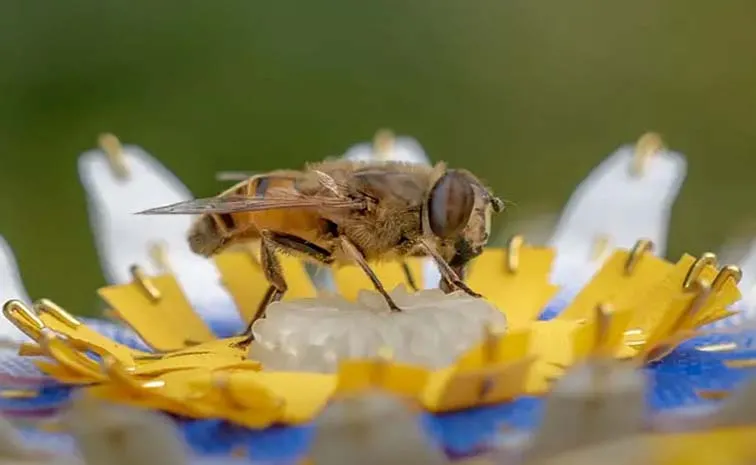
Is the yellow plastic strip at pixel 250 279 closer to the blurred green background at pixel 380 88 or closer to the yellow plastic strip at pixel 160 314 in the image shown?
the yellow plastic strip at pixel 160 314

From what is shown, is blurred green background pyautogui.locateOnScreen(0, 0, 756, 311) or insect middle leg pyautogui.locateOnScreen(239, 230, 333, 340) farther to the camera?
blurred green background pyautogui.locateOnScreen(0, 0, 756, 311)

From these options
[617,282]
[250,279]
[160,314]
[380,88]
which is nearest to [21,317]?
[160,314]

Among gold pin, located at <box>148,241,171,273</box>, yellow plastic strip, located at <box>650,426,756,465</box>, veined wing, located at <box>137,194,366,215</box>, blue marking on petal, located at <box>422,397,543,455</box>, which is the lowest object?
gold pin, located at <box>148,241,171,273</box>

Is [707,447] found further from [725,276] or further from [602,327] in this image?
[725,276]

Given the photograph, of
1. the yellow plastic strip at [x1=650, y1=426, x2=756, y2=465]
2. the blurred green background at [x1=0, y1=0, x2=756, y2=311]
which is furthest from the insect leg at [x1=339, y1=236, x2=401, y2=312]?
the blurred green background at [x1=0, y1=0, x2=756, y2=311]

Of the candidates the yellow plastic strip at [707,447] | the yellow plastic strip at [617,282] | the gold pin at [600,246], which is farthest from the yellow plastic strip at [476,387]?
the gold pin at [600,246]

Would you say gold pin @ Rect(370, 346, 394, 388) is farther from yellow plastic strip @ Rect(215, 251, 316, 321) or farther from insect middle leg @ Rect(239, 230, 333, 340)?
yellow plastic strip @ Rect(215, 251, 316, 321)

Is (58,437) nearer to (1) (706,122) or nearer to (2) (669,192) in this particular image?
(2) (669,192)
